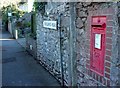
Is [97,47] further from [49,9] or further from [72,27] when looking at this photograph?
[49,9]

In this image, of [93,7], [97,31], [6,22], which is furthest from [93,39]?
[6,22]

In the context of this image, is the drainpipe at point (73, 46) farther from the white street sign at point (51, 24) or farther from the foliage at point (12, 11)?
the foliage at point (12, 11)

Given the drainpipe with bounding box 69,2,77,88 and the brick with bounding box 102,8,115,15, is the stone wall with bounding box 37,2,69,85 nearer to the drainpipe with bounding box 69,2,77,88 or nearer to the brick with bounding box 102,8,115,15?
the drainpipe with bounding box 69,2,77,88

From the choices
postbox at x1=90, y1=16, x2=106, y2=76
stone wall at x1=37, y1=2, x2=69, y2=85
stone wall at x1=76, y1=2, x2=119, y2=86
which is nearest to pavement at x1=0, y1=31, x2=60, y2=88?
stone wall at x1=37, y1=2, x2=69, y2=85

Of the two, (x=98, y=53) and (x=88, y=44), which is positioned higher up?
(x=88, y=44)

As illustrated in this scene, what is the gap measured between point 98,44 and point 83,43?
70cm

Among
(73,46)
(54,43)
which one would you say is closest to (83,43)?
(73,46)

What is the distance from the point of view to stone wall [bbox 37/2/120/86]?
392 cm

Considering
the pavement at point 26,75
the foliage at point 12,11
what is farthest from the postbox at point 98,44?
the foliage at point 12,11

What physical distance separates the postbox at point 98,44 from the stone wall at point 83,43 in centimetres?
9

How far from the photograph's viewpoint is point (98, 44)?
14.6ft

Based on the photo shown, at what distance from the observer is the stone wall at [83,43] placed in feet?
12.8

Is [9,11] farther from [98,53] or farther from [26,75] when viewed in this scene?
[98,53]

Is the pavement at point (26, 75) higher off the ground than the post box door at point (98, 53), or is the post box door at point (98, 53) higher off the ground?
the post box door at point (98, 53)
